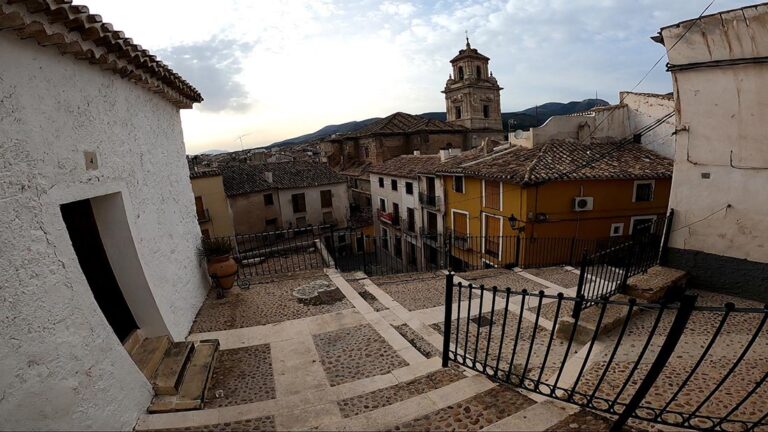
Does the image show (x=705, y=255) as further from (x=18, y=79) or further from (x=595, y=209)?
(x=18, y=79)

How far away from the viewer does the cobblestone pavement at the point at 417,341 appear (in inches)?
194

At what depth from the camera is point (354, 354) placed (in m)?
4.84

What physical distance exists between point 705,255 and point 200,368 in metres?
8.85

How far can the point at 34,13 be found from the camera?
2697 mm

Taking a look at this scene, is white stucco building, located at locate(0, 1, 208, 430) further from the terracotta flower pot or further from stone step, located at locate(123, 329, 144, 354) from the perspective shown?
the terracotta flower pot

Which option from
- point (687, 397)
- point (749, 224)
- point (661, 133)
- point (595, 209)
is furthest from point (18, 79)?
Result: point (661, 133)

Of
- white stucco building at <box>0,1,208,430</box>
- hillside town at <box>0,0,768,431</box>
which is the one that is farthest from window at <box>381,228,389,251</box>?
white stucco building at <box>0,1,208,430</box>

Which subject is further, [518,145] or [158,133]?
[518,145]

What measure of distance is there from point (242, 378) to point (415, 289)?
434 centimetres

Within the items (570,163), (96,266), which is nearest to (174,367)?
(96,266)

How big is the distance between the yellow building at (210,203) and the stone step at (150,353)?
16.8m

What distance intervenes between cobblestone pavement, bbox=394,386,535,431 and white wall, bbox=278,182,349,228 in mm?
23288

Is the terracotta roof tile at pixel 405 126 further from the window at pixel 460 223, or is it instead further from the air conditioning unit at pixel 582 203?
the air conditioning unit at pixel 582 203

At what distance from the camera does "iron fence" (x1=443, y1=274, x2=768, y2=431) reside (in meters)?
2.77
